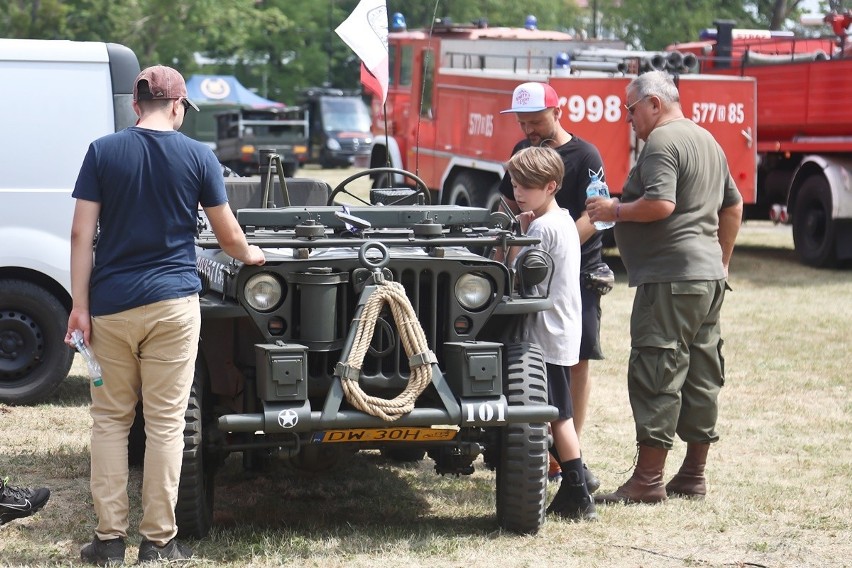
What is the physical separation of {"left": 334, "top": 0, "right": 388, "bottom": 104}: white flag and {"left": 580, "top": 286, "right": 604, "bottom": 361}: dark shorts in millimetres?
1556

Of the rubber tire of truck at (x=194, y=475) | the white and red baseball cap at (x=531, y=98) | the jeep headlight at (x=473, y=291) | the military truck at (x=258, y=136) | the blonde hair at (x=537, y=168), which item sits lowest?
the military truck at (x=258, y=136)

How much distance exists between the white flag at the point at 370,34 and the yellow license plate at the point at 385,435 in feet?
7.47

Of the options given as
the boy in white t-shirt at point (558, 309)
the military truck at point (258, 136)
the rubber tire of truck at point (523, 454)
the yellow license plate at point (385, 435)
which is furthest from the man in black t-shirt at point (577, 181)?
the military truck at point (258, 136)

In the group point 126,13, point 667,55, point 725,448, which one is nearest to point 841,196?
point 667,55

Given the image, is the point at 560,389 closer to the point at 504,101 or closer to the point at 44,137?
the point at 44,137

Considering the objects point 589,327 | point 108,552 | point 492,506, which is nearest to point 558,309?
point 589,327

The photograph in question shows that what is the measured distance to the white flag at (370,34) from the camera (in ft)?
22.2

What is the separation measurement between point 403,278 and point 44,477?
7.54 feet

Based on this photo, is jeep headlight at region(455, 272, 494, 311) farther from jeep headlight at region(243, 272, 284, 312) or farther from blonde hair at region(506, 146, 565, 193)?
jeep headlight at region(243, 272, 284, 312)

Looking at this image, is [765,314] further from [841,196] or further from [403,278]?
[403,278]

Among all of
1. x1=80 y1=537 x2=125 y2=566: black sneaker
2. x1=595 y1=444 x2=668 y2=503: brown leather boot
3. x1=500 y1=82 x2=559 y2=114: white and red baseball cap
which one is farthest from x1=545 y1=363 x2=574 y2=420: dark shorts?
x1=80 y1=537 x2=125 y2=566: black sneaker

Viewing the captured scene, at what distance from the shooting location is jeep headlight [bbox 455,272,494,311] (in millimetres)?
5039

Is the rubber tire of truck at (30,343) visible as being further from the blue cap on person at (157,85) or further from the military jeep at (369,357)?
the blue cap on person at (157,85)

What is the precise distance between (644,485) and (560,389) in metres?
0.65
